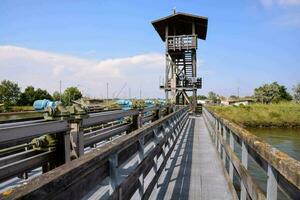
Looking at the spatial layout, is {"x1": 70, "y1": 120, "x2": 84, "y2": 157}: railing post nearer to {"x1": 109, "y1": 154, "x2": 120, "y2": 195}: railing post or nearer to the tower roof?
{"x1": 109, "y1": 154, "x2": 120, "y2": 195}: railing post

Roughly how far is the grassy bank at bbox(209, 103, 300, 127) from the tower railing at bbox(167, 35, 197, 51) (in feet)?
32.2

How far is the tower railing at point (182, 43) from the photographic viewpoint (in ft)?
95.9

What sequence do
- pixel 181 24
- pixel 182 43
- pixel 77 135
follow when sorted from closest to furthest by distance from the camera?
1. pixel 77 135
2. pixel 182 43
3. pixel 181 24

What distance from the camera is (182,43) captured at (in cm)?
2962

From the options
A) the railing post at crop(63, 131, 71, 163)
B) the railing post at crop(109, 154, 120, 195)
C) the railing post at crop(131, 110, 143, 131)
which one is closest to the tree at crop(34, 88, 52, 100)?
the railing post at crop(131, 110, 143, 131)

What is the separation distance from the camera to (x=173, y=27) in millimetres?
31250

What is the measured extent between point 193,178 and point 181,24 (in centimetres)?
2711

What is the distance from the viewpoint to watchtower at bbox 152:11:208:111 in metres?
29.6

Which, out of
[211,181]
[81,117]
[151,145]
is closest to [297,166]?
[81,117]

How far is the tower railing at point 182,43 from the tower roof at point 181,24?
1705 mm

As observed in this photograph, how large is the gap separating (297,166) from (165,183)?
12.5ft

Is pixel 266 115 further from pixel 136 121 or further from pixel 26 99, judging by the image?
pixel 136 121

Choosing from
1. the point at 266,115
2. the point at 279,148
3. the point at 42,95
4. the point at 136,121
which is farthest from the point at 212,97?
the point at 136,121

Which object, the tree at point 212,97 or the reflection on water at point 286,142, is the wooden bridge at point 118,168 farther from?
the tree at point 212,97
